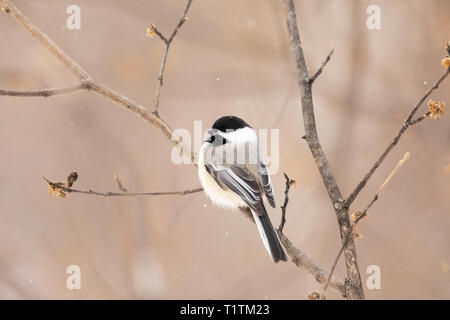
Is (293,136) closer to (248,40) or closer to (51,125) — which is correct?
(248,40)

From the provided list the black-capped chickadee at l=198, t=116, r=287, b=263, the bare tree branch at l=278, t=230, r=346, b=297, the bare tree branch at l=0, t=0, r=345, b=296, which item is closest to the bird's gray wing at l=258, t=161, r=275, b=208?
the black-capped chickadee at l=198, t=116, r=287, b=263

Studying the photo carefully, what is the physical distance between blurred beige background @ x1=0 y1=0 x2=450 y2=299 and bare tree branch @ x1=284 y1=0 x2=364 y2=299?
4.88 feet

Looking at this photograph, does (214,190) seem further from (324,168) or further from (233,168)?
(324,168)

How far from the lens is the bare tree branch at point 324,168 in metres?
1.27

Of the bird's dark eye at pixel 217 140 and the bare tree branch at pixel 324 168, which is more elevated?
the bird's dark eye at pixel 217 140

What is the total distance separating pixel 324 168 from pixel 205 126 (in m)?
2.16

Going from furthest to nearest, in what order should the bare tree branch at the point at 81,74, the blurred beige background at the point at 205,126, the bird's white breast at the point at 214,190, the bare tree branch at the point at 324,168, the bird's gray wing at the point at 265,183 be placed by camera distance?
the blurred beige background at the point at 205,126 → the bird's white breast at the point at 214,190 → the bird's gray wing at the point at 265,183 → the bare tree branch at the point at 81,74 → the bare tree branch at the point at 324,168

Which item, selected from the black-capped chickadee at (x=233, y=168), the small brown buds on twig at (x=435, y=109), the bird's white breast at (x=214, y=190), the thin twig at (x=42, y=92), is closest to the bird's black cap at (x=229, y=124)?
the black-capped chickadee at (x=233, y=168)

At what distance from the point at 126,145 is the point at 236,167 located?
4.58 ft

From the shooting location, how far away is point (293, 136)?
3.38 meters

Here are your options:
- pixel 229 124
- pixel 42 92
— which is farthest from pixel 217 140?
pixel 42 92

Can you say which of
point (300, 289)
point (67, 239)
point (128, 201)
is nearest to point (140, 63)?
point (128, 201)

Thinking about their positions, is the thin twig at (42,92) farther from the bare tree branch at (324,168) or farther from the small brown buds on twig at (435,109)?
the small brown buds on twig at (435,109)

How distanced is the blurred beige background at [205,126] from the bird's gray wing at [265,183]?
65 cm
